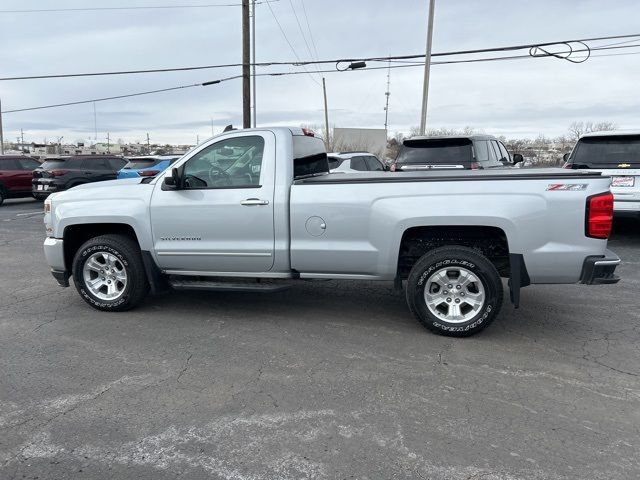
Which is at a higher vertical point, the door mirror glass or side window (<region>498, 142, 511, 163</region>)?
side window (<region>498, 142, 511, 163</region>)

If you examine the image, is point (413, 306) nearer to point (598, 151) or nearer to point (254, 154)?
point (254, 154)

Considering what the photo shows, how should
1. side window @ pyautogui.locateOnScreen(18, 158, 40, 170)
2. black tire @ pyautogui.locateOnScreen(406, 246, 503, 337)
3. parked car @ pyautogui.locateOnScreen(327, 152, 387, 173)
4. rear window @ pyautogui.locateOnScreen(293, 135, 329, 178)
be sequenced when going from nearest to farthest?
black tire @ pyautogui.locateOnScreen(406, 246, 503, 337) < rear window @ pyautogui.locateOnScreen(293, 135, 329, 178) < parked car @ pyautogui.locateOnScreen(327, 152, 387, 173) < side window @ pyautogui.locateOnScreen(18, 158, 40, 170)

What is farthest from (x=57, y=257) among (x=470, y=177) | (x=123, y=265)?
(x=470, y=177)

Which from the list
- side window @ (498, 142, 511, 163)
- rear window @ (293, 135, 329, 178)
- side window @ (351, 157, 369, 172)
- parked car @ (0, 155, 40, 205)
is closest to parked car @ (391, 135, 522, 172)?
side window @ (498, 142, 511, 163)

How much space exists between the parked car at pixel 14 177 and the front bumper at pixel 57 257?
1473cm

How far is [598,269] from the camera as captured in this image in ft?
13.6

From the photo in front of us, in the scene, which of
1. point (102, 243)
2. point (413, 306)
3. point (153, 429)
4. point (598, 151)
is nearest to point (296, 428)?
point (153, 429)

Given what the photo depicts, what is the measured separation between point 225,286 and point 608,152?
7.33 metres

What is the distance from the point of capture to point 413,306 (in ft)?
14.9

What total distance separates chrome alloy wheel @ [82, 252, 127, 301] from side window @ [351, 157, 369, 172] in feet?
25.4

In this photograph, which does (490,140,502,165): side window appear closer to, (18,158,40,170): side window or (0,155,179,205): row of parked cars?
(0,155,179,205): row of parked cars

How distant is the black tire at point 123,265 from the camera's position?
5.20 meters

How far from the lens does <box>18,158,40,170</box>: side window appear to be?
1810 cm

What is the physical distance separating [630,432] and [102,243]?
492cm
